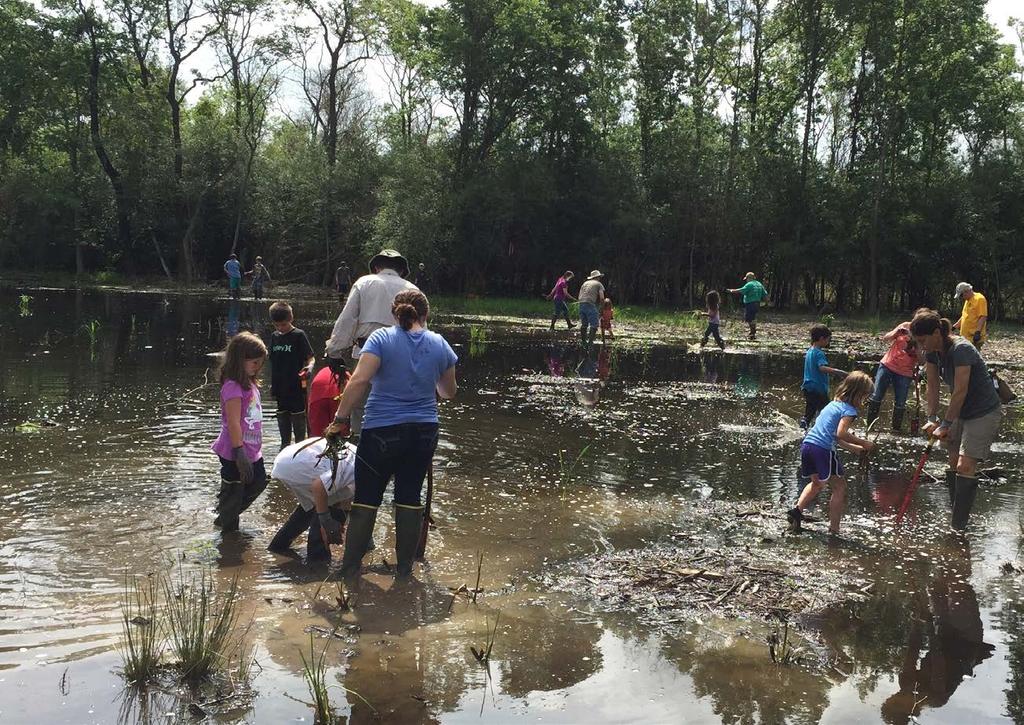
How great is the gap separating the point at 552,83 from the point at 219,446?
35.6m

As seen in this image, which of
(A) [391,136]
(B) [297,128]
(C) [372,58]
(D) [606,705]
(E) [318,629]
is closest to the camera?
(D) [606,705]

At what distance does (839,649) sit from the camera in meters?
4.93

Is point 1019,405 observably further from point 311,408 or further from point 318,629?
point 318,629

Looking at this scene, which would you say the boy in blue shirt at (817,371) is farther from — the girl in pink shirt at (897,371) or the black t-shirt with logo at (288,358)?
the black t-shirt with logo at (288,358)

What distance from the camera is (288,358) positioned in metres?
8.10

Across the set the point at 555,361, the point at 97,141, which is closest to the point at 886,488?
the point at 555,361

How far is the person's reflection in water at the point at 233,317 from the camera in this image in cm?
2238

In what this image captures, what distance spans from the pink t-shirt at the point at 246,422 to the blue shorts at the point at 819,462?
440 cm

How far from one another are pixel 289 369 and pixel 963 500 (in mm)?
5841

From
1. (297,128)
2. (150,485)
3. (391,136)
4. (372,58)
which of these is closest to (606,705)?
(150,485)

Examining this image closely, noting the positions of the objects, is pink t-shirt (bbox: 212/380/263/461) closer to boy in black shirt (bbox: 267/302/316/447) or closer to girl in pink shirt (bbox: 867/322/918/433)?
boy in black shirt (bbox: 267/302/316/447)

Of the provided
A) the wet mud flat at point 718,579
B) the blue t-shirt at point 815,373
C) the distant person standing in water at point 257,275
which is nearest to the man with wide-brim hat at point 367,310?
the wet mud flat at point 718,579

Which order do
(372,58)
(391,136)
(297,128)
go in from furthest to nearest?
1. (297,128)
2. (372,58)
3. (391,136)

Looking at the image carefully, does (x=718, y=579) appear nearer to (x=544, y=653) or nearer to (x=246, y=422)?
(x=544, y=653)
